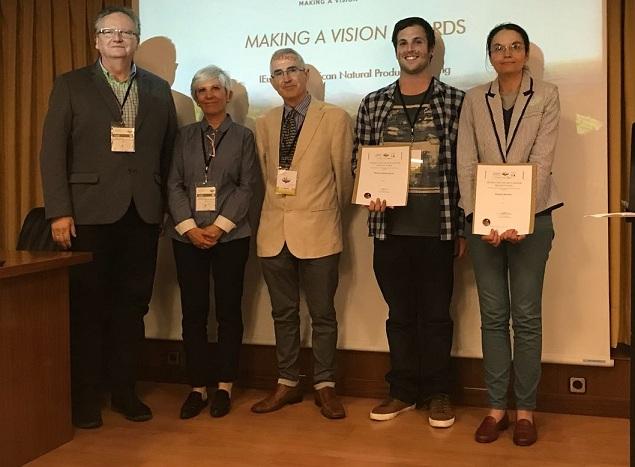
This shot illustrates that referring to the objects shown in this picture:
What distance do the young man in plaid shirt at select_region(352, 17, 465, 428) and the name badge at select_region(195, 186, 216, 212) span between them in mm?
638

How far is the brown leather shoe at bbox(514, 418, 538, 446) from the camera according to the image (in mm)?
2607

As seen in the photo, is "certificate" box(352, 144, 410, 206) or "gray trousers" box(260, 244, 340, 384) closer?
"certificate" box(352, 144, 410, 206)

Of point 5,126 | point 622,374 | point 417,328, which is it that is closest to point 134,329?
point 417,328

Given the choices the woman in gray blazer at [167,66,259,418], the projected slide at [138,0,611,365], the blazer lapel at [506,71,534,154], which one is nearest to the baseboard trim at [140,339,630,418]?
the projected slide at [138,0,611,365]

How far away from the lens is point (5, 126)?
3.72m

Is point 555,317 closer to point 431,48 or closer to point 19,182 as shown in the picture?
point 431,48

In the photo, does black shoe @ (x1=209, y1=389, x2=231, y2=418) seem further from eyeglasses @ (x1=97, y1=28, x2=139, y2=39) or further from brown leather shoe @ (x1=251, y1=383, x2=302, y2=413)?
eyeglasses @ (x1=97, y1=28, x2=139, y2=39)

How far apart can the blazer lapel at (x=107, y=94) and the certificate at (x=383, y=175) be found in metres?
1.05

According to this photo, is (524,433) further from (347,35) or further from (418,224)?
(347,35)

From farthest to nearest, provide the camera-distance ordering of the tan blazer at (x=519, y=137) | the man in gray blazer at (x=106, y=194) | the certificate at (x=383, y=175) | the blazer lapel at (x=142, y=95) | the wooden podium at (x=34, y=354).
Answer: the blazer lapel at (x=142, y=95) → the man in gray blazer at (x=106, y=194) → the certificate at (x=383, y=175) → the tan blazer at (x=519, y=137) → the wooden podium at (x=34, y=354)

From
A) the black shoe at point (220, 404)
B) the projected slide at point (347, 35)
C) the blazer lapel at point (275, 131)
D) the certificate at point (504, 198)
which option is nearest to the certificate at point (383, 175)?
the certificate at point (504, 198)

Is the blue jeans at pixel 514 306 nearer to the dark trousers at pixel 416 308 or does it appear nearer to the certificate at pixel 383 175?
the dark trousers at pixel 416 308

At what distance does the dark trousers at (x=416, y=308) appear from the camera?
9.39 feet

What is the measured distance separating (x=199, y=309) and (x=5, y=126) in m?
1.63
